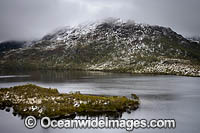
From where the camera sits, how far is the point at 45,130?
1982 inches

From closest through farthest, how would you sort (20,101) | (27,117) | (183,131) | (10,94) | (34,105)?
(183,131) < (27,117) < (34,105) < (20,101) < (10,94)

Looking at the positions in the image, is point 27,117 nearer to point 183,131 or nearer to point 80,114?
point 80,114

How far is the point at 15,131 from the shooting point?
164ft

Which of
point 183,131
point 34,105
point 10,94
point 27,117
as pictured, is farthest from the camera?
point 10,94

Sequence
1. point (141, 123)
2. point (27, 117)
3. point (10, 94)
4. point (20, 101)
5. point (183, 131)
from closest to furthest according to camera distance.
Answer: point (183, 131) → point (141, 123) → point (27, 117) → point (20, 101) → point (10, 94)

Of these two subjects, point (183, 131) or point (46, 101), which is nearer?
point (183, 131)

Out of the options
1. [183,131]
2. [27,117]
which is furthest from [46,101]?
[183,131]

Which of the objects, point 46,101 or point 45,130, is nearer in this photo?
point 45,130

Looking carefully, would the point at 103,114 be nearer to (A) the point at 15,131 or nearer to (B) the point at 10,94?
(A) the point at 15,131

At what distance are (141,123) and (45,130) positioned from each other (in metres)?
23.6

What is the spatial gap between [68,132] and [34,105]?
20.8m

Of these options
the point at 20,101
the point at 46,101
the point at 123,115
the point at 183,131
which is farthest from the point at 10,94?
the point at 183,131

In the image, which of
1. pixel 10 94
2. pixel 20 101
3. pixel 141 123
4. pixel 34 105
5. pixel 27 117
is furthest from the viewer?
pixel 10 94

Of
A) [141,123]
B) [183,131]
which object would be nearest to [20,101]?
[141,123]
